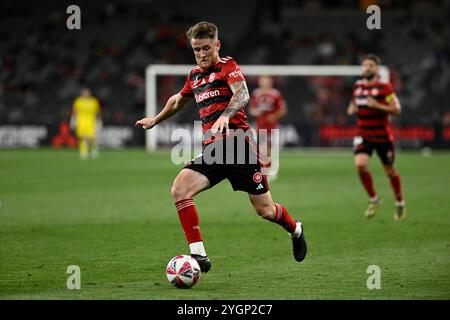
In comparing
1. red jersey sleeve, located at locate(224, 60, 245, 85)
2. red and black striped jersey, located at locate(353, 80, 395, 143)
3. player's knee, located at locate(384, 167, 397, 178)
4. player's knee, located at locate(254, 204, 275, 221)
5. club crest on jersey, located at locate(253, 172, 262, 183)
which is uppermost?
red jersey sleeve, located at locate(224, 60, 245, 85)

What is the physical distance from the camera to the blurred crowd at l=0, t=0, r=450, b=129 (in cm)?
3412

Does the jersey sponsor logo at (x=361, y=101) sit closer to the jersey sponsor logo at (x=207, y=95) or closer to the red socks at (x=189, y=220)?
the jersey sponsor logo at (x=207, y=95)

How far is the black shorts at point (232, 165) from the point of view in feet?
26.9

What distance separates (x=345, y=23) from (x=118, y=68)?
10562 mm

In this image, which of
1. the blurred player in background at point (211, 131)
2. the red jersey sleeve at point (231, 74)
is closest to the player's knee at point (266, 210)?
the blurred player in background at point (211, 131)

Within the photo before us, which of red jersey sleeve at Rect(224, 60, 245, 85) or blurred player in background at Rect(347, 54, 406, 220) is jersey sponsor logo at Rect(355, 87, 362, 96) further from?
red jersey sleeve at Rect(224, 60, 245, 85)

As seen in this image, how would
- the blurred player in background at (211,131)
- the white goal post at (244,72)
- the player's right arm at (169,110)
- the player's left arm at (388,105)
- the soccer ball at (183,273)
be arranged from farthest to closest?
the white goal post at (244,72) → the player's left arm at (388,105) → the player's right arm at (169,110) → the blurred player in background at (211,131) → the soccer ball at (183,273)

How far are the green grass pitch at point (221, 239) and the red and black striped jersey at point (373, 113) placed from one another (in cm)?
129

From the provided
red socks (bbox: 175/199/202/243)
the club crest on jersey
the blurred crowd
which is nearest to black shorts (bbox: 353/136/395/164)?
the club crest on jersey

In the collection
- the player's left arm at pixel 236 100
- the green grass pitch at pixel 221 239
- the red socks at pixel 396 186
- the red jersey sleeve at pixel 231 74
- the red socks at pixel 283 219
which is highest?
the red jersey sleeve at pixel 231 74

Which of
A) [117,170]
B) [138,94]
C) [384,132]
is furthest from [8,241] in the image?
[138,94]

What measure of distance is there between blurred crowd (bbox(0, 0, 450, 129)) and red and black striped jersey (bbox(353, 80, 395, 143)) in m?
19.2

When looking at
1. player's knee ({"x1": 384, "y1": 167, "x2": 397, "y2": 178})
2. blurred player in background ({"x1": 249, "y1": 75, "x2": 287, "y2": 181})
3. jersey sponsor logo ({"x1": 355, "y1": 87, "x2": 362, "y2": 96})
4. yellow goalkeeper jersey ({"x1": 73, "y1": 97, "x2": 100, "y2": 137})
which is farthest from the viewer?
yellow goalkeeper jersey ({"x1": 73, "y1": 97, "x2": 100, "y2": 137})

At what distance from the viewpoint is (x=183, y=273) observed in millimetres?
7617
